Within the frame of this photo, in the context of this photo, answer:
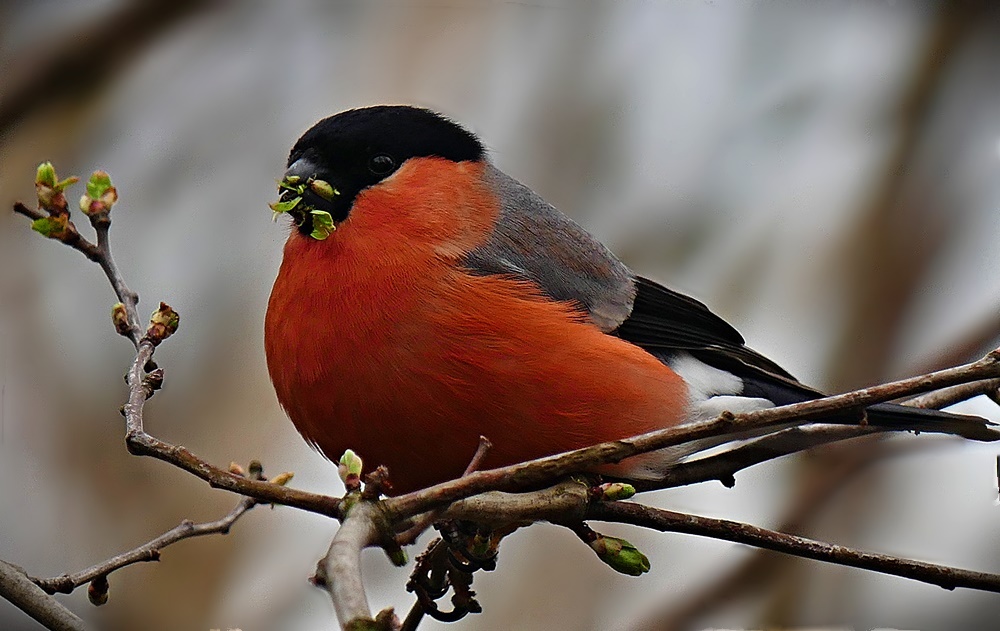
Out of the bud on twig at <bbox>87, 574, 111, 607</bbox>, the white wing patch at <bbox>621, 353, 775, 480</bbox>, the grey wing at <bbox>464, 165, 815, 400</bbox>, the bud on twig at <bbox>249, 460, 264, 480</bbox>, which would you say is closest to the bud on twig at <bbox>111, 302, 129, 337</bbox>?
the bud on twig at <bbox>249, 460, 264, 480</bbox>

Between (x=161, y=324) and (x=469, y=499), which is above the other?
(x=161, y=324)

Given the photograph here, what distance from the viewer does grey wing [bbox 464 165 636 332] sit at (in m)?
2.94

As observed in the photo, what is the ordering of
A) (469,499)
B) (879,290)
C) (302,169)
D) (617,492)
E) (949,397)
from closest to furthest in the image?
(469,499)
(617,492)
(949,397)
(302,169)
(879,290)

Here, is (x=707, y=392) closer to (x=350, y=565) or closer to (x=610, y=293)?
(x=610, y=293)

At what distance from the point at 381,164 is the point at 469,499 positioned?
1386 millimetres

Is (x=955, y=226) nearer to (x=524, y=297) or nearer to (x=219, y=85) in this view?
(x=524, y=297)

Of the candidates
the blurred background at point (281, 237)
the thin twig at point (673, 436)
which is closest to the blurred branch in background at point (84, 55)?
the blurred background at point (281, 237)

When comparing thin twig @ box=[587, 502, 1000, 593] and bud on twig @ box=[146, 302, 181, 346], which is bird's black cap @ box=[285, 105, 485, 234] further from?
thin twig @ box=[587, 502, 1000, 593]

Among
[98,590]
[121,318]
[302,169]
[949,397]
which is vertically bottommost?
[98,590]

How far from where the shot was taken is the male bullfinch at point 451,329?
257 centimetres

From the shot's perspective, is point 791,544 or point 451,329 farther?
point 451,329

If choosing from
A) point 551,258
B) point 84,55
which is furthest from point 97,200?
point 84,55

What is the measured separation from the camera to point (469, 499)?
177 centimetres

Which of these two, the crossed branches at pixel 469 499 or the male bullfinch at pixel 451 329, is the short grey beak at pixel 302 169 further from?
the crossed branches at pixel 469 499
